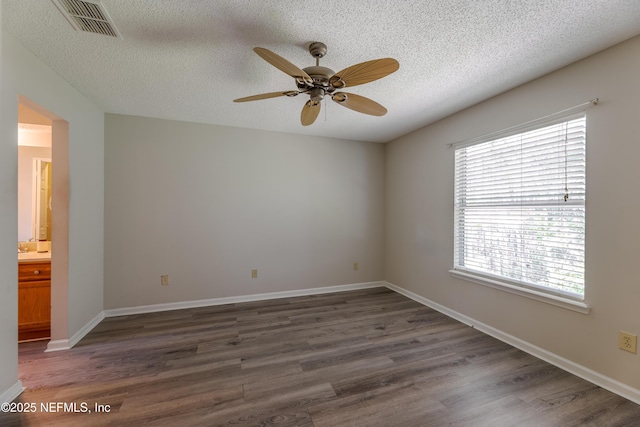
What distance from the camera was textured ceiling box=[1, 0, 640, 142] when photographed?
4.91ft

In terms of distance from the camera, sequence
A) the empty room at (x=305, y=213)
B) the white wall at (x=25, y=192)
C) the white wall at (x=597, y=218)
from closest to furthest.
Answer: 1. the empty room at (x=305, y=213)
2. the white wall at (x=597, y=218)
3. the white wall at (x=25, y=192)

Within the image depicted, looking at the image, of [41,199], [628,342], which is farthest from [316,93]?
[41,199]

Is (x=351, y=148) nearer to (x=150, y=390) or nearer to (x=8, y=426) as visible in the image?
(x=150, y=390)

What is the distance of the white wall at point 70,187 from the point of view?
1.65m

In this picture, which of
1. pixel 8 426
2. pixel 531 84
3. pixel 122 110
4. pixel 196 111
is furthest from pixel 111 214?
pixel 531 84

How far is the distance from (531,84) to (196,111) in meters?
3.43

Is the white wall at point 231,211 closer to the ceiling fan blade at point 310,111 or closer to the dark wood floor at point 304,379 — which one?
the dark wood floor at point 304,379

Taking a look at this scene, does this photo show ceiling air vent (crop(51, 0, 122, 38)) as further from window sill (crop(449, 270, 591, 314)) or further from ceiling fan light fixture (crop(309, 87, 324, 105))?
window sill (crop(449, 270, 591, 314))

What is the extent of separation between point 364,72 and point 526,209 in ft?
6.56

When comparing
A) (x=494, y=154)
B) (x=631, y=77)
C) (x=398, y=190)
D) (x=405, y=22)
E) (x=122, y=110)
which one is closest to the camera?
(x=405, y=22)

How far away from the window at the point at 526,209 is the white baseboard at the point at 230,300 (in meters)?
1.68

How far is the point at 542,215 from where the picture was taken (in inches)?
87.1

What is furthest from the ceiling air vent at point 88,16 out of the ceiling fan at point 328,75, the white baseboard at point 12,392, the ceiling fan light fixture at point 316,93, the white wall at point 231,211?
the white baseboard at point 12,392

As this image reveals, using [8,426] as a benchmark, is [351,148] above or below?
above
